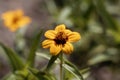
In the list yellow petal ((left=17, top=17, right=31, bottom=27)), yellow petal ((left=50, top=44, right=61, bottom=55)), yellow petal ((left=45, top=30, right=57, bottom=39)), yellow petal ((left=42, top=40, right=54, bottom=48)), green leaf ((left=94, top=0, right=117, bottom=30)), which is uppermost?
yellow petal ((left=17, top=17, right=31, bottom=27))

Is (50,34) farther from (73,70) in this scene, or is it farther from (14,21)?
(14,21)

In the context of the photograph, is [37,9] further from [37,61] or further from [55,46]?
[55,46]

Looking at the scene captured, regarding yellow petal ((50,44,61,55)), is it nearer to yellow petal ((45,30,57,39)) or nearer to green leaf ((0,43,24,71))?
yellow petal ((45,30,57,39))

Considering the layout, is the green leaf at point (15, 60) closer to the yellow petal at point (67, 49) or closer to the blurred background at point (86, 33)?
the yellow petal at point (67, 49)

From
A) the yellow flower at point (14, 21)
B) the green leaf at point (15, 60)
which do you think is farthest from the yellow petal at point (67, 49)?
the yellow flower at point (14, 21)

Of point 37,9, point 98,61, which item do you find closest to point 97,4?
point 98,61

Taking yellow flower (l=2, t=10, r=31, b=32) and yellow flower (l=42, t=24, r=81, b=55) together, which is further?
yellow flower (l=2, t=10, r=31, b=32)

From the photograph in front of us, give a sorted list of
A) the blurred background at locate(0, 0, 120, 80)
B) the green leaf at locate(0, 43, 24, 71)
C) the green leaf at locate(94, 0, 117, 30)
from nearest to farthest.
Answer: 1. the green leaf at locate(0, 43, 24, 71)
2. the green leaf at locate(94, 0, 117, 30)
3. the blurred background at locate(0, 0, 120, 80)

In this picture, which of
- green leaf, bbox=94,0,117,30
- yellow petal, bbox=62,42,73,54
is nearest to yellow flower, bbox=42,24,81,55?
yellow petal, bbox=62,42,73,54

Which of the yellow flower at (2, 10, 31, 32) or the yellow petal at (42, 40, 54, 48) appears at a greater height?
the yellow flower at (2, 10, 31, 32)

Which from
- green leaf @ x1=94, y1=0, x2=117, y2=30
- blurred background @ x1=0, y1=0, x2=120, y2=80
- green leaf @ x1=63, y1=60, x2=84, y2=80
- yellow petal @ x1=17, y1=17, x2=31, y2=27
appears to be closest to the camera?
green leaf @ x1=63, y1=60, x2=84, y2=80
